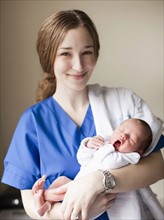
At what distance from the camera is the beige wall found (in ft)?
6.73

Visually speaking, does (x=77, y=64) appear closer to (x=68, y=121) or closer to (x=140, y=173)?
(x=68, y=121)

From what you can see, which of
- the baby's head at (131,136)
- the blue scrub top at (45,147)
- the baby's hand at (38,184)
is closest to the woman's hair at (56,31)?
the blue scrub top at (45,147)

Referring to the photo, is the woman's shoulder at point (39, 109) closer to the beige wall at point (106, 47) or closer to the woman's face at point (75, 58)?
the woman's face at point (75, 58)

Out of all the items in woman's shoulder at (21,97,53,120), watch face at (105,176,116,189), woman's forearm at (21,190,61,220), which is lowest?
woman's forearm at (21,190,61,220)

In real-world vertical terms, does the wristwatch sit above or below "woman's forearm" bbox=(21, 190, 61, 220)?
above

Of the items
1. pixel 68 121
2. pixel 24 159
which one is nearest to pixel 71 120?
pixel 68 121

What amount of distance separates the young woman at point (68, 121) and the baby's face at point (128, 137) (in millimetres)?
75

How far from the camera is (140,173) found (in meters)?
1.26

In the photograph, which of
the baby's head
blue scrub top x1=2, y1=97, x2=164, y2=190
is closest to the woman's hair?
blue scrub top x1=2, y1=97, x2=164, y2=190

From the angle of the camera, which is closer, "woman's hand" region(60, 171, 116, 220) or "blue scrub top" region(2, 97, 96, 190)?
A: "woman's hand" region(60, 171, 116, 220)

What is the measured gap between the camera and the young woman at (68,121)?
128cm

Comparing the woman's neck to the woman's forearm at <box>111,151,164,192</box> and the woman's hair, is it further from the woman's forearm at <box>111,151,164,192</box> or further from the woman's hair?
the woman's forearm at <box>111,151,164,192</box>

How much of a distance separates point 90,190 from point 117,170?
0.13 metres

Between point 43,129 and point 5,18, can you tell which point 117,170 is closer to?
point 43,129
